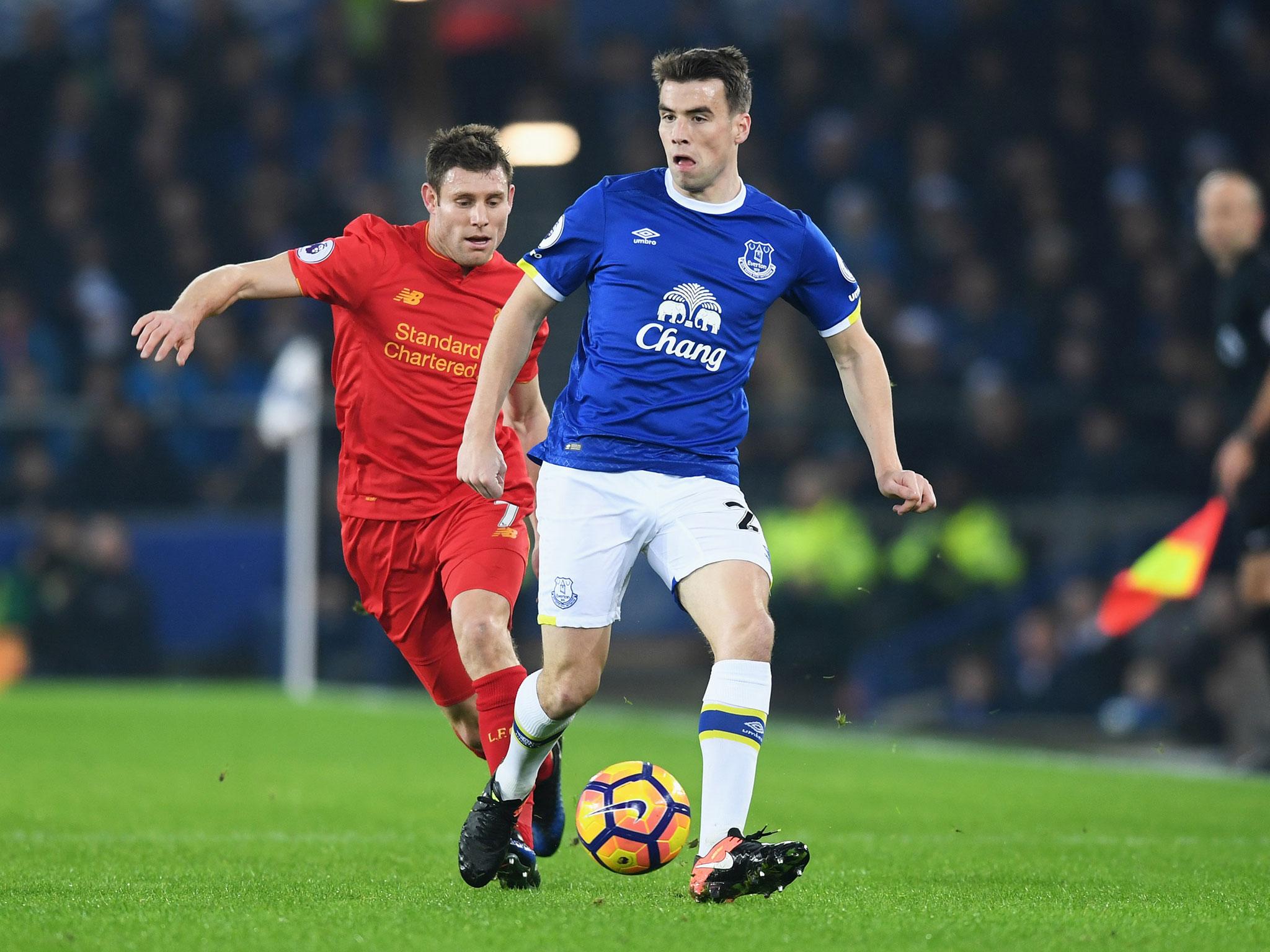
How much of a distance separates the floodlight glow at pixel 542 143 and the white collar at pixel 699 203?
14.2 metres

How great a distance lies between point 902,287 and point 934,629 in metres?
5.18

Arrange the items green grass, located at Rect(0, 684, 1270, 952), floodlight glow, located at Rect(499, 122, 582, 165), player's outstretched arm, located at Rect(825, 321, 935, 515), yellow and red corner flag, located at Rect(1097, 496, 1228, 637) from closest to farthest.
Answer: green grass, located at Rect(0, 684, 1270, 952) → player's outstretched arm, located at Rect(825, 321, 935, 515) → yellow and red corner flag, located at Rect(1097, 496, 1228, 637) → floodlight glow, located at Rect(499, 122, 582, 165)

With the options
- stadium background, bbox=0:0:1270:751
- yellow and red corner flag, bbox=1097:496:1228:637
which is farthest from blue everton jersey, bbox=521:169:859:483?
stadium background, bbox=0:0:1270:751

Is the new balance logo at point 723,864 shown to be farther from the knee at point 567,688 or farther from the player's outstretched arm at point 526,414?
the player's outstretched arm at point 526,414

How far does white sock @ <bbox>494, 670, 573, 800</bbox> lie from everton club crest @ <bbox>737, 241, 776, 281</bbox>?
1.32 metres

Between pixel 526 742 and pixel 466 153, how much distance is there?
75.6 inches

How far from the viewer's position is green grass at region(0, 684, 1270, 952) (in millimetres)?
4320

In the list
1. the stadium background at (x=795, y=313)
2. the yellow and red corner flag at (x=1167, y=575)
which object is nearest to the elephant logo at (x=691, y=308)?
the yellow and red corner flag at (x=1167, y=575)

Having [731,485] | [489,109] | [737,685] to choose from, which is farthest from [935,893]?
[489,109]

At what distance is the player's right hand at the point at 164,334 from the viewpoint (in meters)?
5.09

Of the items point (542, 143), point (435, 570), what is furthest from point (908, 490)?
point (542, 143)

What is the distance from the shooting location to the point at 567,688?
16.8ft

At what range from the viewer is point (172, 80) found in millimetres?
19938

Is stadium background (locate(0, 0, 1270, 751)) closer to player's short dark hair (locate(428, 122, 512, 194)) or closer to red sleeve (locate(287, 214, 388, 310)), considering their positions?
player's short dark hair (locate(428, 122, 512, 194))
